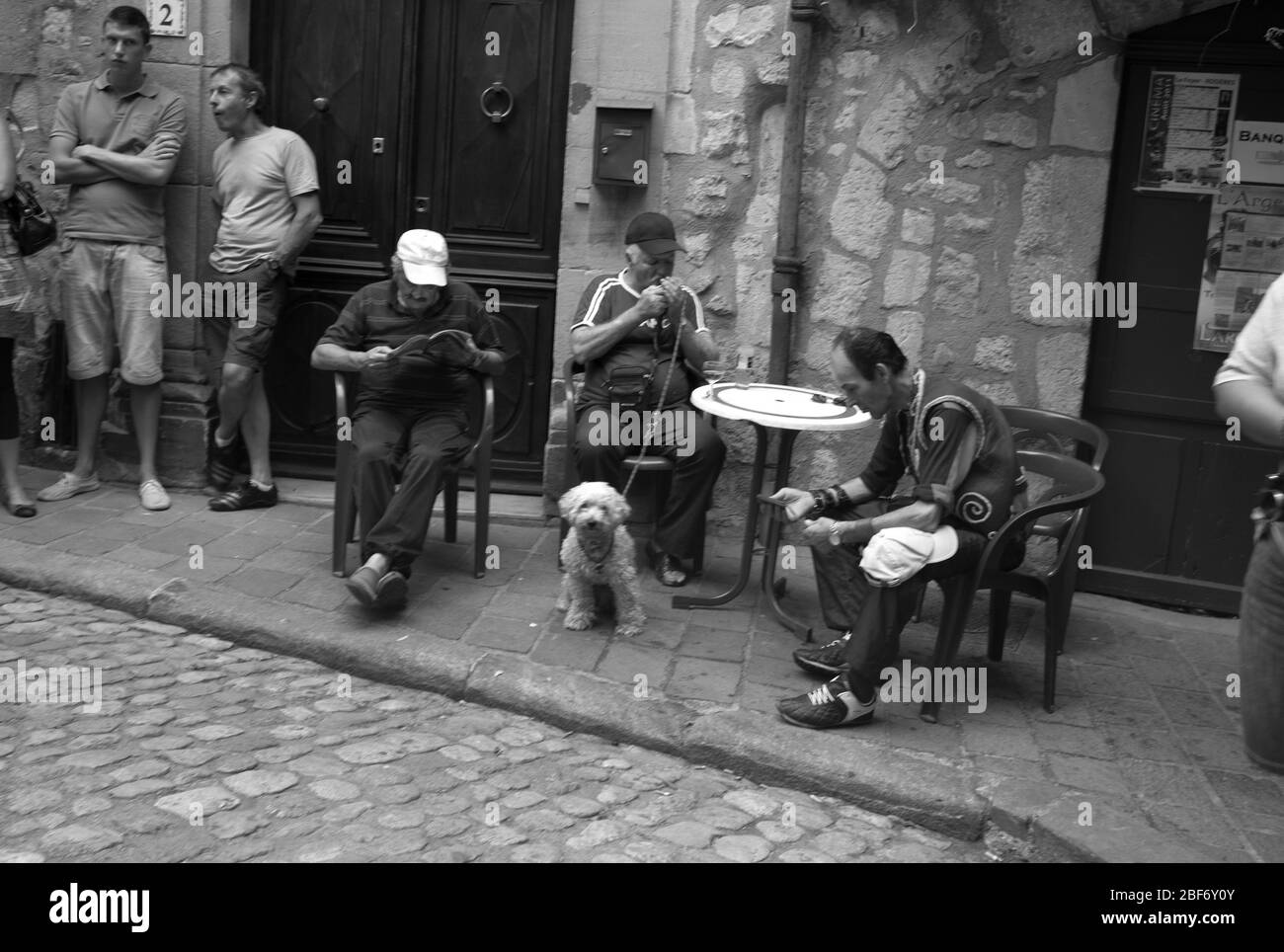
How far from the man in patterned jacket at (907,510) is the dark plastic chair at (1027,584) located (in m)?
0.07

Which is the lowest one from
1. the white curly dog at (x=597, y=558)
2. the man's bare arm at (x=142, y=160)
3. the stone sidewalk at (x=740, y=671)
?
the stone sidewalk at (x=740, y=671)

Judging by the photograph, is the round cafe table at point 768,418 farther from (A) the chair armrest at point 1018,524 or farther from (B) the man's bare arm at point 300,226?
(B) the man's bare arm at point 300,226

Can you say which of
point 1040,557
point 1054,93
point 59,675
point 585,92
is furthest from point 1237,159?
point 59,675

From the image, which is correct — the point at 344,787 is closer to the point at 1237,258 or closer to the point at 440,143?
the point at 440,143

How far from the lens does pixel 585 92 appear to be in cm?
657

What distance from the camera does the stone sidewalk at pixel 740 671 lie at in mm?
4223

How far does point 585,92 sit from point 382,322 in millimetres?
1544

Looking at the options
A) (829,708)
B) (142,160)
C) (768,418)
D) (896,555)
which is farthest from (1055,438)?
(142,160)

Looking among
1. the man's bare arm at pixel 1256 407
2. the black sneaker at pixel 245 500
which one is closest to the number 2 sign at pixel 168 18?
the black sneaker at pixel 245 500

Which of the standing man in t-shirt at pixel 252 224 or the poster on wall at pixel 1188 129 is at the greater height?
the poster on wall at pixel 1188 129

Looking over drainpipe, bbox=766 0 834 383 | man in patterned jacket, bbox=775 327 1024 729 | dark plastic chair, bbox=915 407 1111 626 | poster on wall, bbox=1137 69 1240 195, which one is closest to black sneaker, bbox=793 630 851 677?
man in patterned jacket, bbox=775 327 1024 729

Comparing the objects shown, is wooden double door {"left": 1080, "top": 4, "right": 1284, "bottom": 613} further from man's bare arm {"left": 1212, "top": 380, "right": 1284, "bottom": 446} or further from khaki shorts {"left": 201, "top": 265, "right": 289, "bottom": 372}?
khaki shorts {"left": 201, "top": 265, "right": 289, "bottom": 372}
